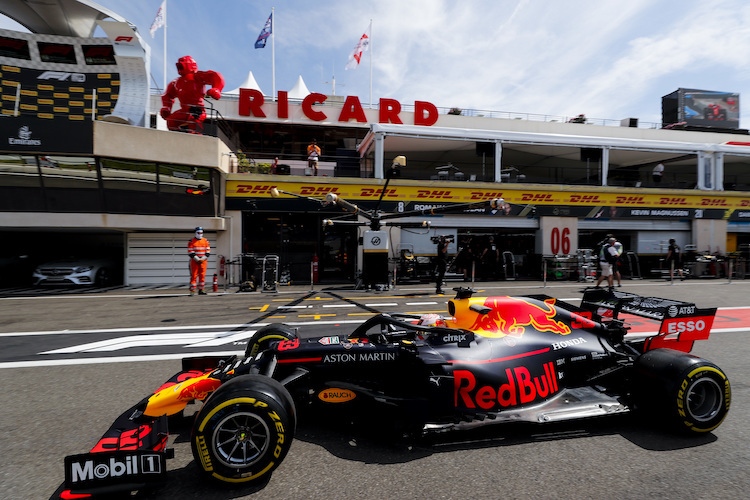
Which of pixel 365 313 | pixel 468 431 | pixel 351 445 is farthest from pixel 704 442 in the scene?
pixel 365 313

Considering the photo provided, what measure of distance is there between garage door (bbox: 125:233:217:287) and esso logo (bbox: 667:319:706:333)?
15080 millimetres

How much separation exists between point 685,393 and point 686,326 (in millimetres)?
1077

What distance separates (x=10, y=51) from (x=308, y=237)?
17.7m

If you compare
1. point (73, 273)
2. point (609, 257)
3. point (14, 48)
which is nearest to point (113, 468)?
point (609, 257)

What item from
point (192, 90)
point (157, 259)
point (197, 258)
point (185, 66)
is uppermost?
point (185, 66)

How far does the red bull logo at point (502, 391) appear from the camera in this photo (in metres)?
2.88

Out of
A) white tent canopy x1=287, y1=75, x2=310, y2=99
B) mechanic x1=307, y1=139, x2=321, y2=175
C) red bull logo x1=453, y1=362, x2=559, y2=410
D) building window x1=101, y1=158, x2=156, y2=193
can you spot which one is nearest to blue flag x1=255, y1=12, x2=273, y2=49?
white tent canopy x1=287, y1=75, x2=310, y2=99

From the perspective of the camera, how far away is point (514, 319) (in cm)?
344

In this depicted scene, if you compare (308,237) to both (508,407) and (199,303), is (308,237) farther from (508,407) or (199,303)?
Answer: (508,407)

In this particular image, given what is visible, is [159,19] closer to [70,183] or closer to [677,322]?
[70,183]

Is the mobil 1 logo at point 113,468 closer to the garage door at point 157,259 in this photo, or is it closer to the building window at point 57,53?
the garage door at point 157,259

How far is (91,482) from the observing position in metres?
2.04

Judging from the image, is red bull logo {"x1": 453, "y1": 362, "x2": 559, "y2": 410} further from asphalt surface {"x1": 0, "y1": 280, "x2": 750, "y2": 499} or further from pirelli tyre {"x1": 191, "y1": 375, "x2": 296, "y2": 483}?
pirelli tyre {"x1": 191, "y1": 375, "x2": 296, "y2": 483}

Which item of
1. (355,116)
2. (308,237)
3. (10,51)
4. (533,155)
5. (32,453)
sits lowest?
(32,453)
